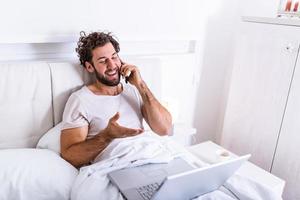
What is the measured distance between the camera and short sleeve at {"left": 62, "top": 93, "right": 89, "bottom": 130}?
1.44 meters

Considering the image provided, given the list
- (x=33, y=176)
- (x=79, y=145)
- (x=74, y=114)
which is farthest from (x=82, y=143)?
(x=33, y=176)

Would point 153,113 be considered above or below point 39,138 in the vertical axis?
above

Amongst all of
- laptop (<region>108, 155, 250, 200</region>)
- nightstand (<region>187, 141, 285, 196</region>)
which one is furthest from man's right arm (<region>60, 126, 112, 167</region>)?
nightstand (<region>187, 141, 285, 196</region>)

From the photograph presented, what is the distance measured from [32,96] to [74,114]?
223 mm

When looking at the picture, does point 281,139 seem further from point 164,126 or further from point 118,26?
point 118,26

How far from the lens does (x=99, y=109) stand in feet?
5.04

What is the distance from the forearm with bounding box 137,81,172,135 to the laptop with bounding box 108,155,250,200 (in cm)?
21

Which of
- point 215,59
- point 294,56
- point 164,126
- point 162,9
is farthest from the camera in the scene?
point 215,59

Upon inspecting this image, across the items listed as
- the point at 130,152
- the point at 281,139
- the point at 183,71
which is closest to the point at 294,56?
the point at 281,139

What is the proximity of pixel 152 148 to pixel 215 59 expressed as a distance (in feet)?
3.61

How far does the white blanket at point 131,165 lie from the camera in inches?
49.3

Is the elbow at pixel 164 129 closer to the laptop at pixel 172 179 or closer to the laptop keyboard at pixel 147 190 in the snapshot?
the laptop at pixel 172 179

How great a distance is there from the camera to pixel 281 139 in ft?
6.32

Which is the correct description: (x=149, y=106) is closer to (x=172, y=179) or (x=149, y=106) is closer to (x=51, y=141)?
(x=51, y=141)
